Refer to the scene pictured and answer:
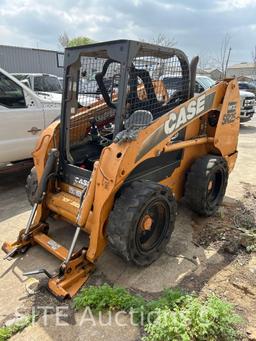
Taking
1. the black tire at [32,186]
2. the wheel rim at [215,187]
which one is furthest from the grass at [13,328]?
the wheel rim at [215,187]

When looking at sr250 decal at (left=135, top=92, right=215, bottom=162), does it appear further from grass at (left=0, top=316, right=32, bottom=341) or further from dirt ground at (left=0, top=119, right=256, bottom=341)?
grass at (left=0, top=316, right=32, bottom=341)

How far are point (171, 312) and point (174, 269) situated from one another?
2.72 feet

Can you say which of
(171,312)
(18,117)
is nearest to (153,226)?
(171,312)

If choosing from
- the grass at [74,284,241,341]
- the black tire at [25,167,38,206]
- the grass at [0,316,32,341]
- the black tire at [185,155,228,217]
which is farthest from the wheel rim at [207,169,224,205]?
the grass at [0,316,32,341]

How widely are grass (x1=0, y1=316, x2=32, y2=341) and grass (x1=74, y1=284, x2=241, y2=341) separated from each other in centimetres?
39

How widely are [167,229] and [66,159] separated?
4.45 ft

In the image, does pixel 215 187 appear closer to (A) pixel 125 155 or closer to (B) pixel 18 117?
(A) pixel 125 155

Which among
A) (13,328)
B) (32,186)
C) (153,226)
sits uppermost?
(32,186)

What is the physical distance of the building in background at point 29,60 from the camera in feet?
66.7

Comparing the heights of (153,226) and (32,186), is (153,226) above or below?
below

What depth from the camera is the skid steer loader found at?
290cm

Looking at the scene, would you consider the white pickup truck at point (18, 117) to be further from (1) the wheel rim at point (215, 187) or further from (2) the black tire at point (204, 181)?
(1) the wheel rim at point (215, 187)

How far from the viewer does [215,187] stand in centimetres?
444

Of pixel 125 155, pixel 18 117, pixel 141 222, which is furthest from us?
pixel 18 117
